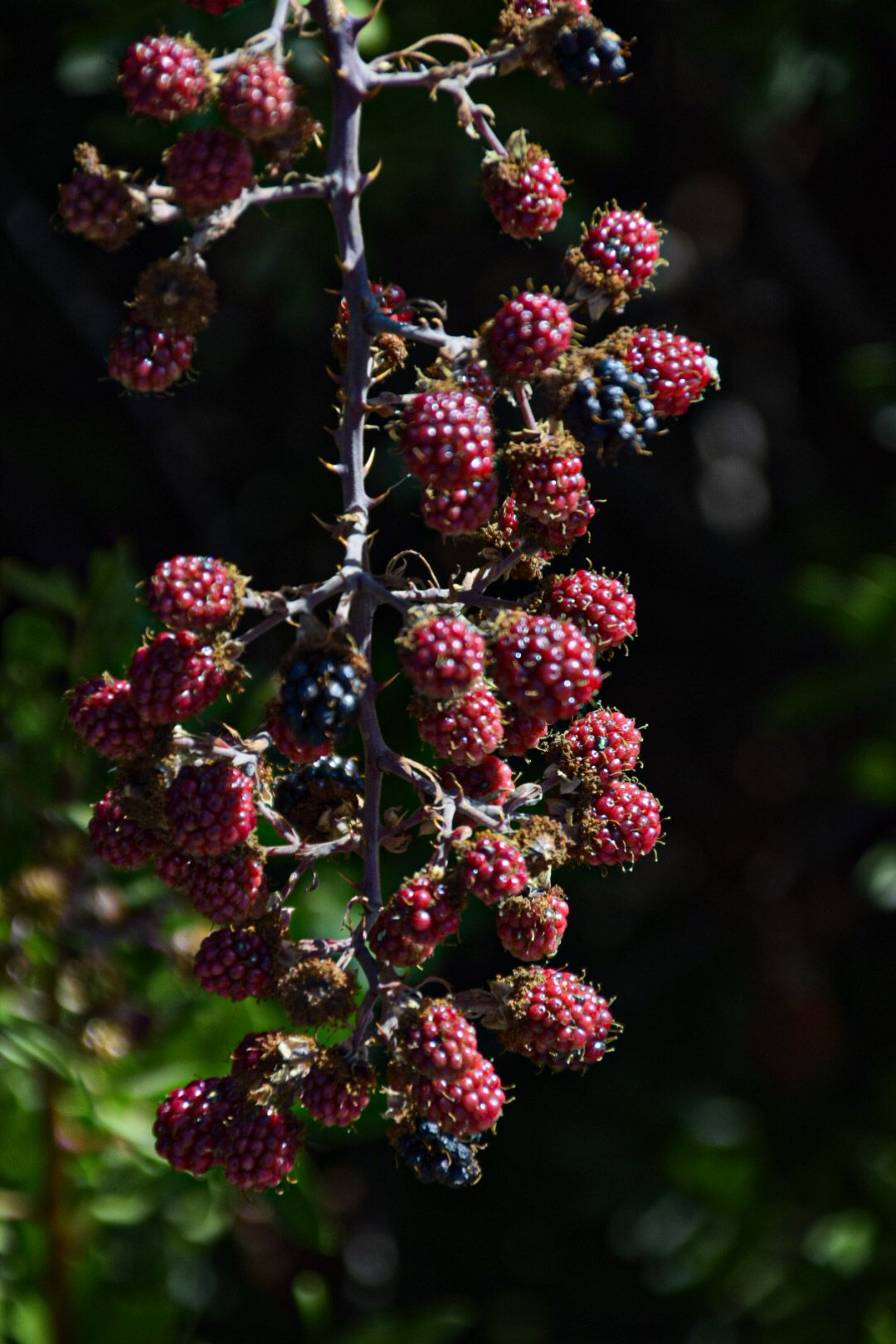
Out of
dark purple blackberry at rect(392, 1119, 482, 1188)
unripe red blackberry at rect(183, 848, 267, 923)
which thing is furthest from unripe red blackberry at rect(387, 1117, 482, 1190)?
unripe red blackberry at rect(183, 848, 267, 923)

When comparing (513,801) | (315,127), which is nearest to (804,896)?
(513,801)

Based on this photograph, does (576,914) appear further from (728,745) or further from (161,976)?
(161,976)

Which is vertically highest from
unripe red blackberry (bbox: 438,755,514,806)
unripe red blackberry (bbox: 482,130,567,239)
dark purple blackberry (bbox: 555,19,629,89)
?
dark purple blackberry (bbox: 555,19,629,89)

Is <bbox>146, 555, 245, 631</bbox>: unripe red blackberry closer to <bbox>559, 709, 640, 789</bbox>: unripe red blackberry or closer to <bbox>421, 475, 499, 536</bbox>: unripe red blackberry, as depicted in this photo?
<bbox>421, 475, 499, 536</bbox>: unripe red blackberry

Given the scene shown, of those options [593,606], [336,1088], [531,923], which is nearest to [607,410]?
[593,606]

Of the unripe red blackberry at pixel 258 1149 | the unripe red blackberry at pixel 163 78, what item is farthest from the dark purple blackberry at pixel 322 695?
the unripe red blackberry at pixel 163 78

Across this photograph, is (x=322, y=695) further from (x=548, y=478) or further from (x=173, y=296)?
(x=173, y=296)

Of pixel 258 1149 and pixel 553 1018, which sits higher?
pixel 553 1018
